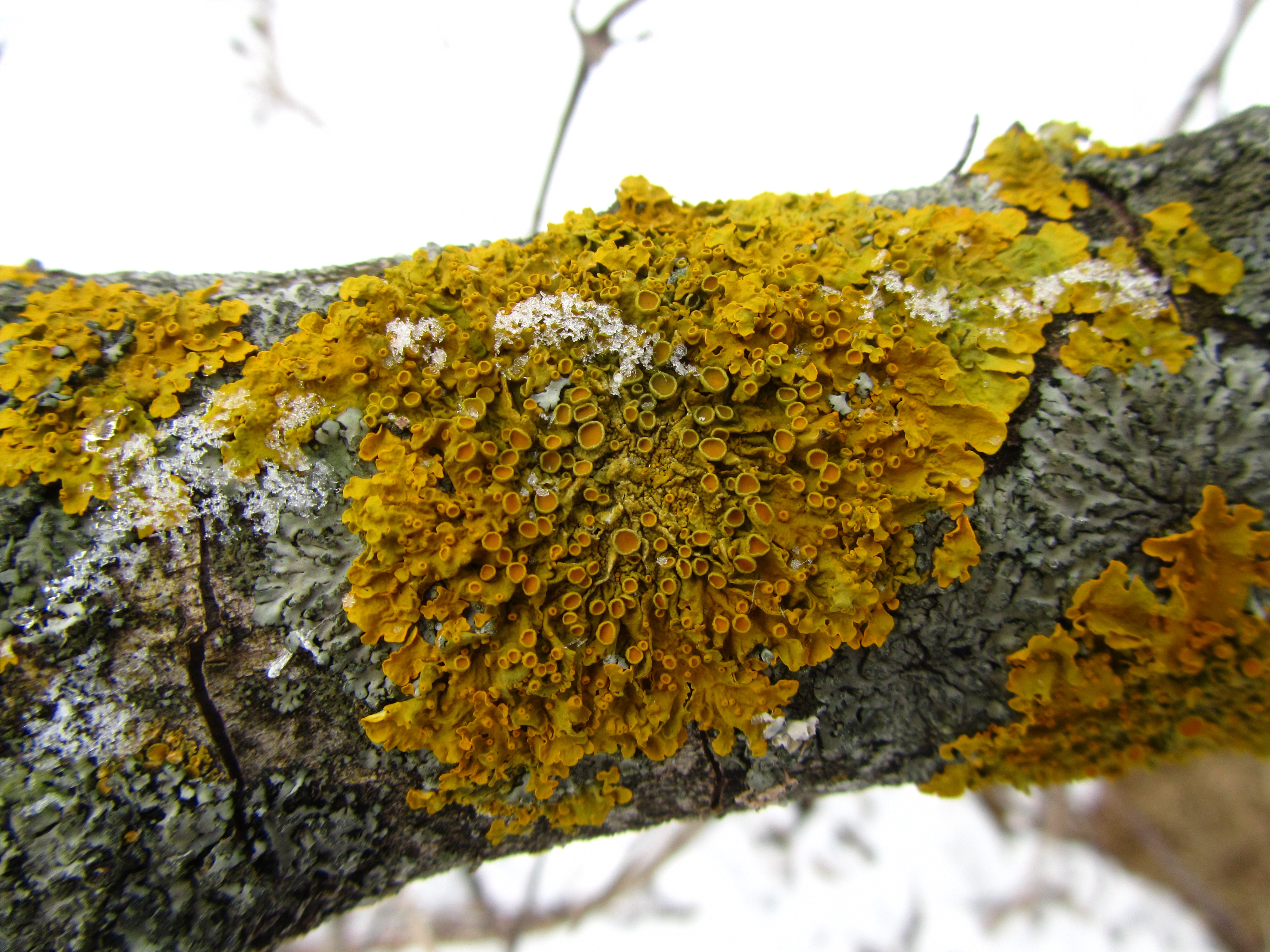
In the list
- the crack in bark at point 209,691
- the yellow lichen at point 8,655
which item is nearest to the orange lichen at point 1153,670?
the crack in bark at point 209,691

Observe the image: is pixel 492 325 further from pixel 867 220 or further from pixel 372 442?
pixel 867 220

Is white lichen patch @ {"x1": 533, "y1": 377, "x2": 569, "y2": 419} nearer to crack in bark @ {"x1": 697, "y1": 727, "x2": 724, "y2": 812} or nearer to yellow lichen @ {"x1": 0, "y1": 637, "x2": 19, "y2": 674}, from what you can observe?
crack in bark @ {"x1": 697, "y1": 727, "x2": 724, "y2": 812}

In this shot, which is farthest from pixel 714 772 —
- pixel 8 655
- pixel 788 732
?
pixel 8 655

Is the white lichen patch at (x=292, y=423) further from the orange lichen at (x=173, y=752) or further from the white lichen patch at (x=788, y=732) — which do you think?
the white lichen patch at (x=788, y=732)

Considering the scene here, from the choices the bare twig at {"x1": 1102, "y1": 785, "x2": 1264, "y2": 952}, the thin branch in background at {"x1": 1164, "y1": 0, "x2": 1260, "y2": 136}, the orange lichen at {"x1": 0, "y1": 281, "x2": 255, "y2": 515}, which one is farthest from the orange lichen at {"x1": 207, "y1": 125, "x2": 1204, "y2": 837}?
the bare twig at {"x1": 1102, "y1": 785, "x2": 1264, "y2": 952}

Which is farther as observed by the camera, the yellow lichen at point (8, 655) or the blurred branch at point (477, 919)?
the blurred branch at point (477, 919)

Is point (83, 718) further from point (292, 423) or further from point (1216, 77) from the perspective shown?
point (1216, 77)
